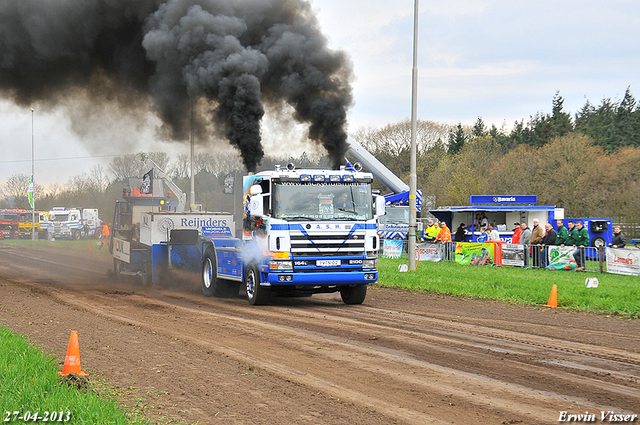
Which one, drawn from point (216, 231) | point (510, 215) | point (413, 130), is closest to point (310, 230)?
point (216, 231)

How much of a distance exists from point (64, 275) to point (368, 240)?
43.4ft

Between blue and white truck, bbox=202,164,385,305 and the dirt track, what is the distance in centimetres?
69

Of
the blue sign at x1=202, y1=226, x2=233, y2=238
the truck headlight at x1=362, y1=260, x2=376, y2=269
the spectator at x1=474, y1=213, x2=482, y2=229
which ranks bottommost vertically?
the truck headlight at x1=362, y1=260, x2=376, y2=269

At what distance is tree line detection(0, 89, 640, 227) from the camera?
42.1 meters

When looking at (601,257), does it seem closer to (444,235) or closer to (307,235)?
(444,235)

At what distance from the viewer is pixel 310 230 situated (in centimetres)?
1216

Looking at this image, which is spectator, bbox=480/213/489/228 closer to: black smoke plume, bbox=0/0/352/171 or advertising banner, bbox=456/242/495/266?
advertising banner, bbox=456/242/495/266

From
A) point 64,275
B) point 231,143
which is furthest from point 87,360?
point 64,275

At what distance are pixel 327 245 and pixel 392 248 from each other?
50.1 ft

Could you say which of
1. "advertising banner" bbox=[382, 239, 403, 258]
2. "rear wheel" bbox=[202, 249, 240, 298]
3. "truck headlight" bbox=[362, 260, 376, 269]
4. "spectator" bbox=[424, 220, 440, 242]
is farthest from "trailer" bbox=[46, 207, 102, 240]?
"truck headlight" bbox=[362, 260, 376, 269]

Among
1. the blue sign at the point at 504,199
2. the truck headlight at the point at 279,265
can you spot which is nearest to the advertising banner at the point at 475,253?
the blue sign at the point at 504,199

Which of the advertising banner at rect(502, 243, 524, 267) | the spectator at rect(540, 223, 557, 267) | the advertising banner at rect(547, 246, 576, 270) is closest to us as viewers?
the advertising banner at rect(547, 246, 576, 270)

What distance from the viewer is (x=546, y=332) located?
31.6 feet

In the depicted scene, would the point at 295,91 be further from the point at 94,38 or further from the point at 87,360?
the point at 87,360
